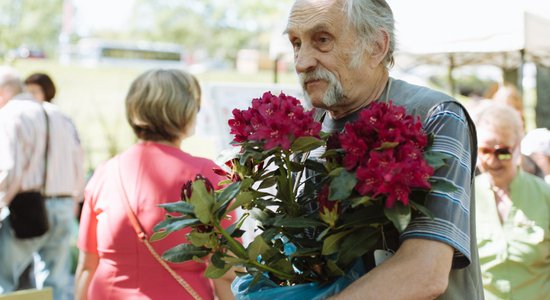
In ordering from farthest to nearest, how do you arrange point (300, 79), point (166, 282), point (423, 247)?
point (166, 282)
point (300, 79)
point (423, 247)

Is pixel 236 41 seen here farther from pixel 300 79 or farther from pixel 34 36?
pixel 300 79

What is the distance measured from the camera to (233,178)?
164cm

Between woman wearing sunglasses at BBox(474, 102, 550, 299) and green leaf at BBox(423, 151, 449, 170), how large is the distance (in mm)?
2117

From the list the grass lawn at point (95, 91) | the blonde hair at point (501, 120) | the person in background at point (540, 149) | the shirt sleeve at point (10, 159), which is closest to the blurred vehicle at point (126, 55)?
the grass lawn at point (95, 91)

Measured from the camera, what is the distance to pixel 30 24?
2788cm

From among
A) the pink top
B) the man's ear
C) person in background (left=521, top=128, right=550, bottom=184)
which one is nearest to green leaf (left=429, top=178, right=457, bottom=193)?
the man's ear

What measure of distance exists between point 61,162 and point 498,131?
3278 mm

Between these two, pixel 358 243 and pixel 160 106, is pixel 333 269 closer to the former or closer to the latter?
pixel 358 243

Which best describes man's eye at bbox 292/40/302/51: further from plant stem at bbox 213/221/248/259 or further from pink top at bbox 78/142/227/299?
pink top at bbox 78/142/227/299

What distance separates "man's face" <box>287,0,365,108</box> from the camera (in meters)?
1.73

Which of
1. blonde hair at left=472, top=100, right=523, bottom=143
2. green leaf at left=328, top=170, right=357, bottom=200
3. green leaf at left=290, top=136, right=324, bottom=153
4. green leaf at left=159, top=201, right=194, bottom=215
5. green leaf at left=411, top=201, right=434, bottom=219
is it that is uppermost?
green leaf at left=290, top=136, right=324, bottom=153

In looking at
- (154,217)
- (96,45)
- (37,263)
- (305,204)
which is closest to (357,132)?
(305,204)

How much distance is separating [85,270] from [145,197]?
443mm

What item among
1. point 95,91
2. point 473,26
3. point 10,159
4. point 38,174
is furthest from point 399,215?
point 95,91
